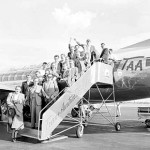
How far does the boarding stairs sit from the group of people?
1.30 ft

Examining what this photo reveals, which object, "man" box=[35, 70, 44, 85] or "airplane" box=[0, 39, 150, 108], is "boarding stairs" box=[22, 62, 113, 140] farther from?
"man" box=[35, 70, 44, 85]

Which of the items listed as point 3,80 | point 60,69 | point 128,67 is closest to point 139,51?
point 128,67

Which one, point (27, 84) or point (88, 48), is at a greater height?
point (88, 48)

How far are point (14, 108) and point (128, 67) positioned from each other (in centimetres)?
527

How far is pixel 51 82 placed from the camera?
32.0 feet

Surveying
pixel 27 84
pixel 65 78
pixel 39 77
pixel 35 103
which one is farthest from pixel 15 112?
pixel 65 78

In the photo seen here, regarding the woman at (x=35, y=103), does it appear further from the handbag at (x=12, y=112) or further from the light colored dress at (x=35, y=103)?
the handbag at (x=12, y=112)

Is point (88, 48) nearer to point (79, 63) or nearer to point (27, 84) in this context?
point (79, 63)

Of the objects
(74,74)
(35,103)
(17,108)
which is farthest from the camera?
(74,74)

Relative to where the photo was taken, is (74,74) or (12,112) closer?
(12,112)

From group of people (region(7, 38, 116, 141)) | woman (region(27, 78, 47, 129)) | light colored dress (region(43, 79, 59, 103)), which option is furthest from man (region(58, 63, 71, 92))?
woman (region(27, 78, 47, 129))

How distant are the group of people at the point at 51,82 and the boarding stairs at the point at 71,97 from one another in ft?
1.30

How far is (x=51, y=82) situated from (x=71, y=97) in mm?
965

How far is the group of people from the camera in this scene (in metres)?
9.52
